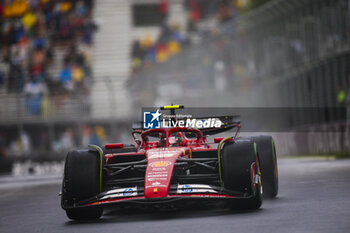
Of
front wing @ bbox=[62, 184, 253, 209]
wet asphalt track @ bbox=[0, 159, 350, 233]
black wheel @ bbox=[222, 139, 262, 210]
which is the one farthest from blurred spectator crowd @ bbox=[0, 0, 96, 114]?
black wheel @ bbox=[222, 139, 262, 210]

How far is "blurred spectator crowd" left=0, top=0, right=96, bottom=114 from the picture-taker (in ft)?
93.7

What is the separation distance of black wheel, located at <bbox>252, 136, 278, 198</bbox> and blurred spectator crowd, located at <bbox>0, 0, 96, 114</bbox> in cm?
1881

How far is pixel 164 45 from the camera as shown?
99.9ft

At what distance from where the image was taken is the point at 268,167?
906 centimetres

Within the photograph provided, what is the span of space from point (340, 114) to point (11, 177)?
9912 mm

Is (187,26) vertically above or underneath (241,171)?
above

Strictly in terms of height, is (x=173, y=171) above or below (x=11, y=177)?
above

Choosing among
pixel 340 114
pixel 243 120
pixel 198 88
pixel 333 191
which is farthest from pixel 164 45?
pixel 333 191

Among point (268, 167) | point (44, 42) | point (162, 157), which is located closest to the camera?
point (162, 157)

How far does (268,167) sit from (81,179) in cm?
249

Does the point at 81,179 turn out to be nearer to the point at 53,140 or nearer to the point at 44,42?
the point at 53,140

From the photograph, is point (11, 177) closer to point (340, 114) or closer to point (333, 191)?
point (340, 114)
